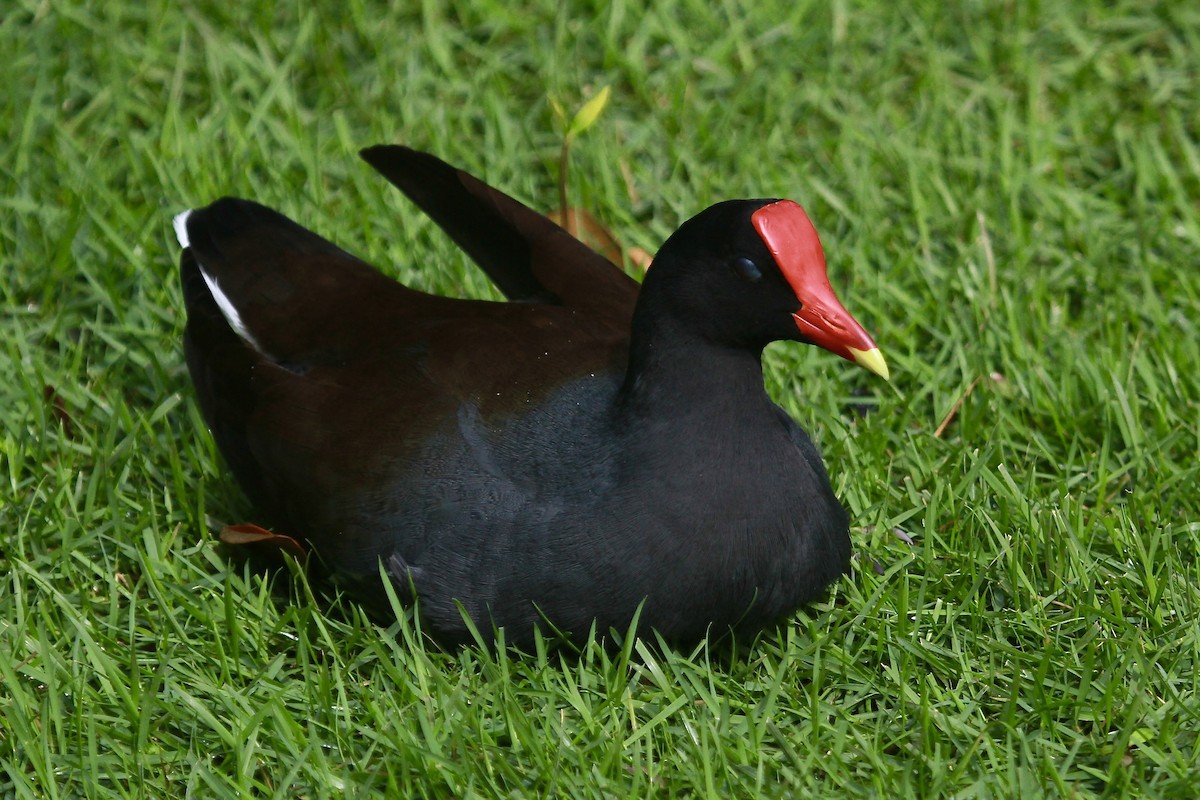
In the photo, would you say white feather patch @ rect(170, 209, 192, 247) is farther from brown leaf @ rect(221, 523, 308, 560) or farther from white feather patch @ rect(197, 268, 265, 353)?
brown leaf @ rect(221, 523, 308, 560)

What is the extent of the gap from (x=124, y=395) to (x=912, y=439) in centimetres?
172

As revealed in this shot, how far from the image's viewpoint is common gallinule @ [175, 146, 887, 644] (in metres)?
2.52

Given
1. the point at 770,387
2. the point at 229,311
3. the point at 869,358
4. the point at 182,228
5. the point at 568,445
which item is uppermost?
the point at 182,228

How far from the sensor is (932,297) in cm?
366

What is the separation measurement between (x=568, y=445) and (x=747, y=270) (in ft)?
1.44

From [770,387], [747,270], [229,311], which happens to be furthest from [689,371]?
[229,311]

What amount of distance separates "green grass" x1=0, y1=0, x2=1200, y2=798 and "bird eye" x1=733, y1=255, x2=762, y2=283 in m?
0.64

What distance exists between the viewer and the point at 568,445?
2.65m

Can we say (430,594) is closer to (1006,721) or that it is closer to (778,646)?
(778,646)

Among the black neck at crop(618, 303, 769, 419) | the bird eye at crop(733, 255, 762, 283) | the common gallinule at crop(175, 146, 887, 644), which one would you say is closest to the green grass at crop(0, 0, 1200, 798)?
the common gallinule at crop(175, 146, 887, 644)

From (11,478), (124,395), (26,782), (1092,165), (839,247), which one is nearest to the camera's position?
(26,782)

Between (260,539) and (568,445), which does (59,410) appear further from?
(568,445)

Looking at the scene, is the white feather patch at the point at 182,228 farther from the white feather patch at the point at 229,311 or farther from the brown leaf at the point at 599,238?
the brown leaf at the point at 599,238

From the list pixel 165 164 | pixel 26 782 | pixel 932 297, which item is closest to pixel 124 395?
pixel 165 164
